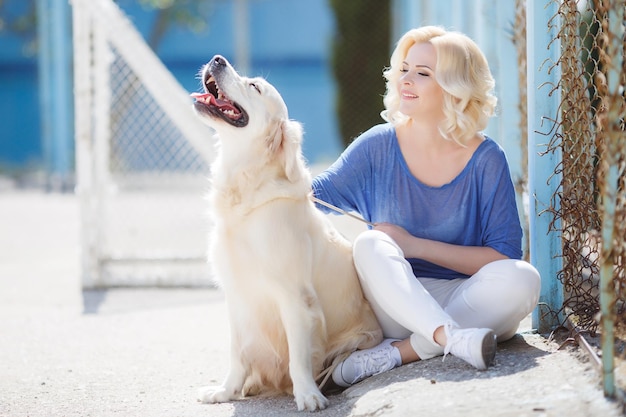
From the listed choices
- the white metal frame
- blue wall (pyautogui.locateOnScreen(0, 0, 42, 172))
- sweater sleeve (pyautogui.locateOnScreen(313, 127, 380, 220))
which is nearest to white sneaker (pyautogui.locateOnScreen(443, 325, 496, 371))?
sweater sleeve (pyautogui.locateOnScreen(313, 127, 380, 220))

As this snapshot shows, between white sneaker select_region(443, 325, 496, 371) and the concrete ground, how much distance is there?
0.04m

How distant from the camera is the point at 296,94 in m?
16.6

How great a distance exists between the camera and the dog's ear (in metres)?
3.23

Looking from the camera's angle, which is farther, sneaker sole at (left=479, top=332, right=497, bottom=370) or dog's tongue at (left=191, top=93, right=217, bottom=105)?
dog's tongue at (left=191, top=93, right=217, bottom=105)

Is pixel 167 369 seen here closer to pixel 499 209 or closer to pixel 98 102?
pixel 499 209

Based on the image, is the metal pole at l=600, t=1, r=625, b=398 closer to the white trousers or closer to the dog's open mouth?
the white trousers

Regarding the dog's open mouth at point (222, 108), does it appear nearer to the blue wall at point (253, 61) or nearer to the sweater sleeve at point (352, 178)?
the sweater sleeve at point (352, 178)

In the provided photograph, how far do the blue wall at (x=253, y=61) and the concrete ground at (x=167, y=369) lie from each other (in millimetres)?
10189

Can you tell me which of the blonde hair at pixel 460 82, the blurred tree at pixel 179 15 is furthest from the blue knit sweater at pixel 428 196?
the blurred tree at pixel 179 15

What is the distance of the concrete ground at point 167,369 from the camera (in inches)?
106

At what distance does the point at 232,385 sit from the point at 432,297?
32.4 inches

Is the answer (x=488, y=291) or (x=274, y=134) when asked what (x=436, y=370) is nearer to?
(x=488, y=291)

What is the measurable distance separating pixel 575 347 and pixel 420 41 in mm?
1291

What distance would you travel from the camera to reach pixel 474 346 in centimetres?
291
